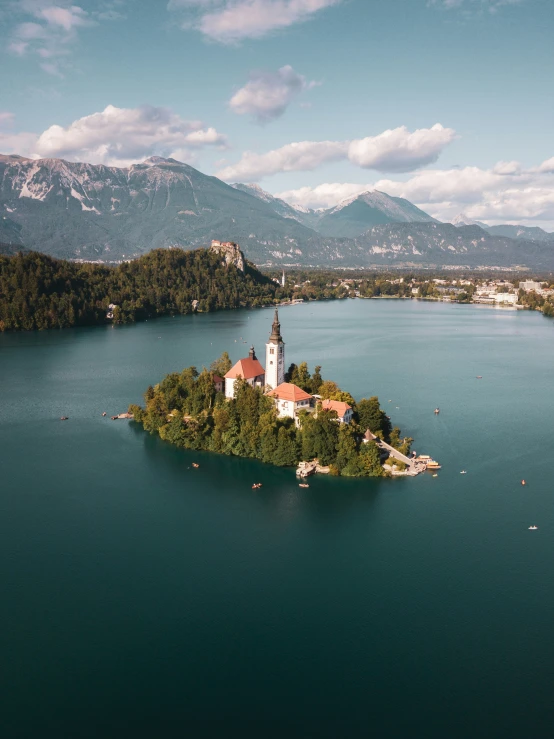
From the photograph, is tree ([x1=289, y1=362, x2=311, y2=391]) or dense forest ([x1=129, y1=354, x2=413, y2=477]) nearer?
dense forest ([x1=129, y1=354, x2=413, y2=477])

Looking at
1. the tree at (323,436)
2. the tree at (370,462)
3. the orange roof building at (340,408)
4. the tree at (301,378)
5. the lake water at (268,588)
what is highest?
Answer: the tree at (301,378)

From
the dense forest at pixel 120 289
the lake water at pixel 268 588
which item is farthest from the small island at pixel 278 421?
the dense forest at pixel 120 289

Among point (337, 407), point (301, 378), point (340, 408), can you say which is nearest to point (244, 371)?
point (301, 378)

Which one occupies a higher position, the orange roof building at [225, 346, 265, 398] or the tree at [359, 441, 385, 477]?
the orange roof building at [225, 346, 265, 398]

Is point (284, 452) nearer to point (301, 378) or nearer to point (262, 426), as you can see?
point (262, 426)

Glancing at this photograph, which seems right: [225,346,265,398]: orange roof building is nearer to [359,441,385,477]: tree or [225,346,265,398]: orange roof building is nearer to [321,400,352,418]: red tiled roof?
[321,400,352,418]: red tiled roof

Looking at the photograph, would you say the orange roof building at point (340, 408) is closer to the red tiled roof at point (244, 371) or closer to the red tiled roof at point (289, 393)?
the red tiled roof at point (289, 393)

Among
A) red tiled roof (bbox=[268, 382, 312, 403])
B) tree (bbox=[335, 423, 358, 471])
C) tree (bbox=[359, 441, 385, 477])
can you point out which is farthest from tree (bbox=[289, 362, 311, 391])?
tree (bbox=[359, 441, 385, 477])
